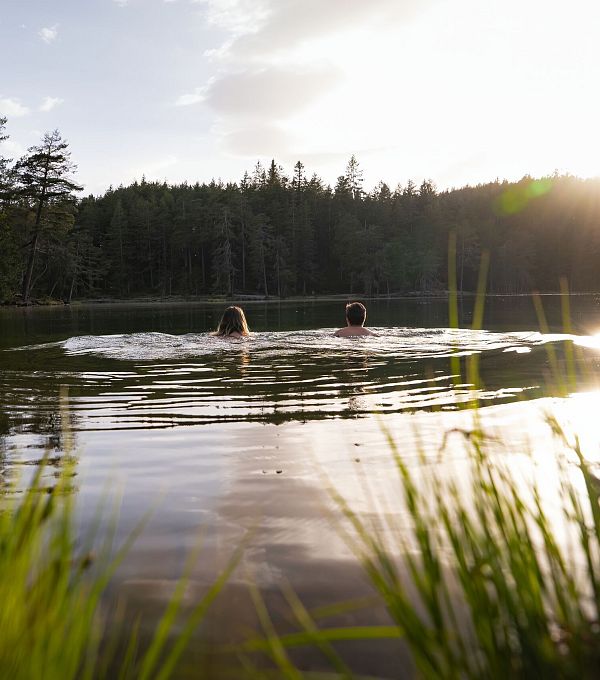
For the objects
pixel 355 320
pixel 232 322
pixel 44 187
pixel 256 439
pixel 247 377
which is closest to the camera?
pixel 256 439

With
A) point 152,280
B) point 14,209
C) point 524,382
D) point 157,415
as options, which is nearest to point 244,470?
point 157,415

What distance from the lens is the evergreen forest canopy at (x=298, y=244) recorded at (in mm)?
85312

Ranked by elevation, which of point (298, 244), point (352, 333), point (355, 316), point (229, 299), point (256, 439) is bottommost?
point (256, 439)

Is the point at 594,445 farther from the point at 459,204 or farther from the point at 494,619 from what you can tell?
the point at 459,204

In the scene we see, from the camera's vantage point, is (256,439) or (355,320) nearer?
(256,439)

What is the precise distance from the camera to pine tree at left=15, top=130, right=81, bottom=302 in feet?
181

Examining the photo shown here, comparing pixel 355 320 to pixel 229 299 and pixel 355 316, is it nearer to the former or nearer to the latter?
pixel 355 316

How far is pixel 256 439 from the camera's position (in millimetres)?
5547

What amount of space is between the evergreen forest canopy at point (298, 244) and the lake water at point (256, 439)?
207ft

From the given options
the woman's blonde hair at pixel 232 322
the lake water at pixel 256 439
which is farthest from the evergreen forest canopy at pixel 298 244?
the lake water at pixel 256 439

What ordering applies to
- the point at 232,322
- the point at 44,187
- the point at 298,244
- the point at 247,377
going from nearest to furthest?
the point at 247,377, the point at 232,322, the point at 44,187, the point at 298,244

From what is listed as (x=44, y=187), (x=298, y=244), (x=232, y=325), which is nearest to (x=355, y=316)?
(x=232, y=325)

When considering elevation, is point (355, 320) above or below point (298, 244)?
below

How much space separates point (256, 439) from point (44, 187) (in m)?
57.5
